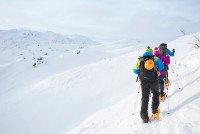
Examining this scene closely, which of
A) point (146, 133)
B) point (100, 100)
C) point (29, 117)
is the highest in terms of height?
point (146, 133)

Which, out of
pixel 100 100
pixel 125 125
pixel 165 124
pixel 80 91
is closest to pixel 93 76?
pixel 80 91

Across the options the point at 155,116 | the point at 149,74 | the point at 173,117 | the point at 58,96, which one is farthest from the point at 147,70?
the point at 58,96

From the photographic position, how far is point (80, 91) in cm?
1686

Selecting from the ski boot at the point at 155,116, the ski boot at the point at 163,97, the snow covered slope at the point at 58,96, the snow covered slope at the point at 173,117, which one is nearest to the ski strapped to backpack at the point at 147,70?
the ski boot at the point at 155,116

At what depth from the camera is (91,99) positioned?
610 inches

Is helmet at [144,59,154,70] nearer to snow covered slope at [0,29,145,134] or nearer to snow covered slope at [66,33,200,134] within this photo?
snow covered slope at [66,33,200,134]

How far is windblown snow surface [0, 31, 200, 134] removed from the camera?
25.5 feet

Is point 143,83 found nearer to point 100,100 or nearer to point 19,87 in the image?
point 100,100

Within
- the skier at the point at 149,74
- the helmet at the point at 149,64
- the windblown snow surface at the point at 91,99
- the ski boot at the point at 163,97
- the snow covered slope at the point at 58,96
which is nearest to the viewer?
the helmet at the point at 149,64

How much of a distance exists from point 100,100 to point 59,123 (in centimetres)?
281

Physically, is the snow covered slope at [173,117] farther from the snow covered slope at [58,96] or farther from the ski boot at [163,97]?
the snow covered slope at [58,96]

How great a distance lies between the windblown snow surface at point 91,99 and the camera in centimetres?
778

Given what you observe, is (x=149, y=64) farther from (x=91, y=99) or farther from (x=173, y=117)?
(x=91, y=99)

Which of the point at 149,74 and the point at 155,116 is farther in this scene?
the point at 155,116
